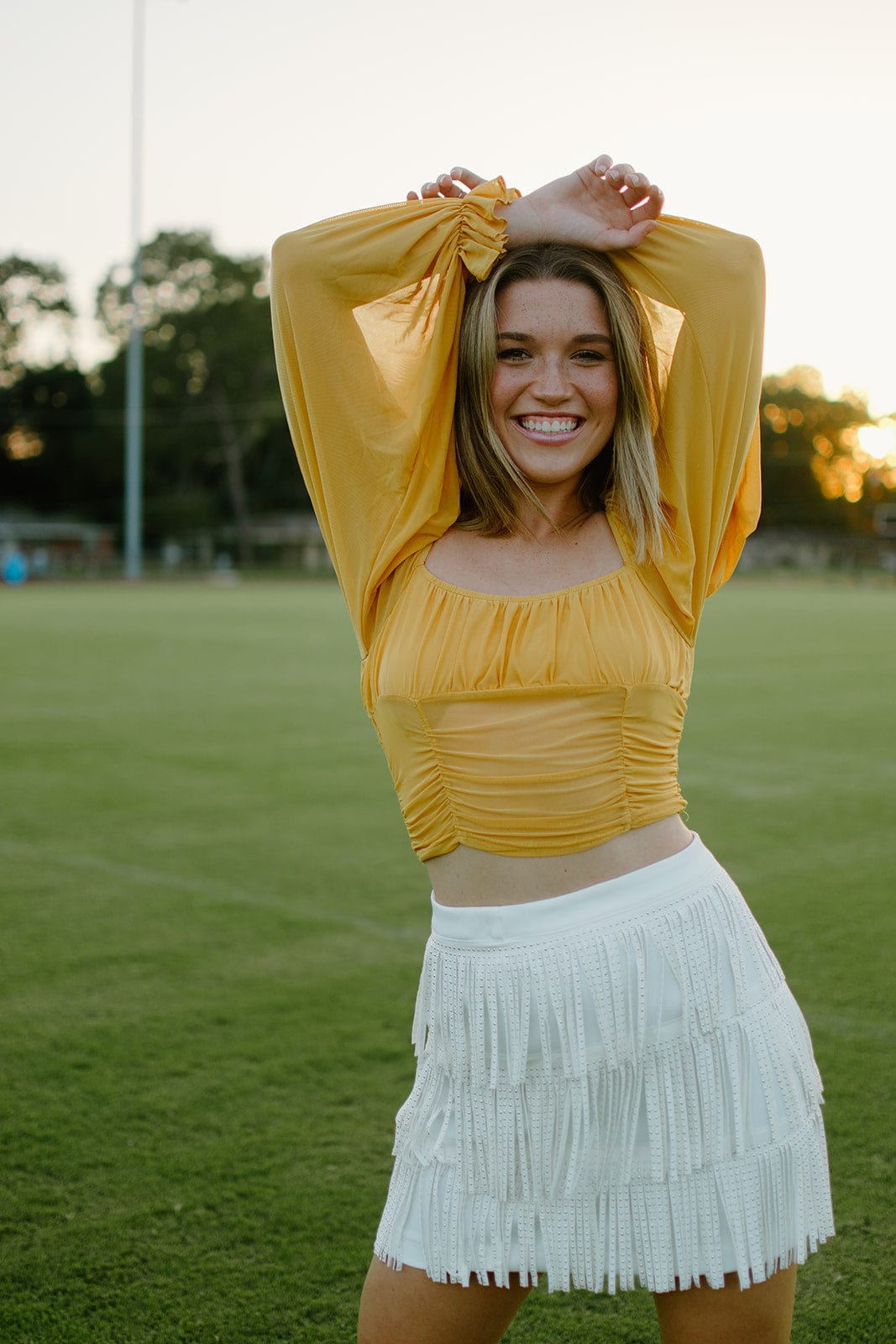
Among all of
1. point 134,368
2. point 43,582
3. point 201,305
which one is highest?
point 201,305

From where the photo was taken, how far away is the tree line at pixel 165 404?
2485 inches

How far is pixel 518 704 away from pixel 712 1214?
77cm

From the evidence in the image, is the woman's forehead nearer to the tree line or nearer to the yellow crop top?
the yellow crop top

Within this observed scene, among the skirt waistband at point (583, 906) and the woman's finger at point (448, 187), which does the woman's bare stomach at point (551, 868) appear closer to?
the skirt waistband at point (583, 906)

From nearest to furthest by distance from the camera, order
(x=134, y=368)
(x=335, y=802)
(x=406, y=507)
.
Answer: (x=406, y=507), (x=335, y=802), (x=134, y=368)

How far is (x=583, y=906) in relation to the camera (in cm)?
208

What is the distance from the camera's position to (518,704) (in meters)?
2.11

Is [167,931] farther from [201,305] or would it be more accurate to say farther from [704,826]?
[201,305]

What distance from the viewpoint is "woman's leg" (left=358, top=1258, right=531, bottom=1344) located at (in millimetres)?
2057

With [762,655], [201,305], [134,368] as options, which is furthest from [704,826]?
[201,305]

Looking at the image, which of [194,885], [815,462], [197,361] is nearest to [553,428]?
[194,885]

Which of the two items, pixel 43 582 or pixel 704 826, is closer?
pixel 704 826

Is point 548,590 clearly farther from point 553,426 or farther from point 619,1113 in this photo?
point 619,1113

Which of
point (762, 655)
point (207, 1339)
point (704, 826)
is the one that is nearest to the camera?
point (207, 1339)
